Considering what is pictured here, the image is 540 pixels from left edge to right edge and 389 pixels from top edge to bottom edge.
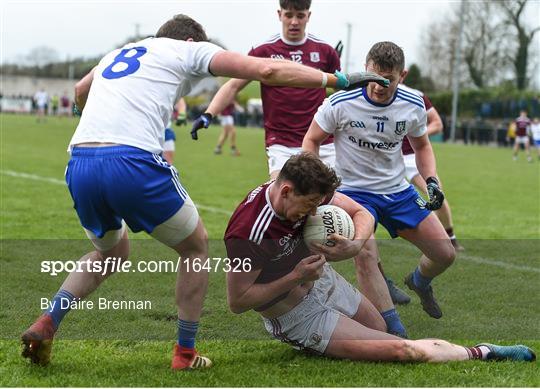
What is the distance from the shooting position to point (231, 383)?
4316mm

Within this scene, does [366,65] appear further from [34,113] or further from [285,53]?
[34,113]

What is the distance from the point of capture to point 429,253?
237 inches

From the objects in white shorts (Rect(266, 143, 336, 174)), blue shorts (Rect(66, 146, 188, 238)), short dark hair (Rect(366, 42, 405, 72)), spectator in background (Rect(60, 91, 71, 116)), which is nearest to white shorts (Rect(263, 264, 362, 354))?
blue shorts (Rect(66, 146, 188, 238))

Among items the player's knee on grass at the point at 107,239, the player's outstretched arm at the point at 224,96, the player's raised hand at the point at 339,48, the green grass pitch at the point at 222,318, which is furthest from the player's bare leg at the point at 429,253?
the player's raised hand at the point at 339,48

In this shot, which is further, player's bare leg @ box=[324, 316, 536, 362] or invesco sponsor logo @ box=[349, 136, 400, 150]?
invesco sponsor logo @ box=[349, 136, 400, 150]

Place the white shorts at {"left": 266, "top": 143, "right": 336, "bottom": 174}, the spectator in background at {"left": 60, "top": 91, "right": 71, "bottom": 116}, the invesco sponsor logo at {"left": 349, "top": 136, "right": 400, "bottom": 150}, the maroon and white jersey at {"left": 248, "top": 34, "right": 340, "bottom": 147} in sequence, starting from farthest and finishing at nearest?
1. the spectator in background at {"left": 60, "top": 91, "right": 71, "bottom": 116}
2. the maroon and white jersey at {"left": 248, "top": 34, "right": 340, "bottom": 147}
3. the white shorts at {"left": 266, "top": 143, "right": 336, "bottom": 174}
4. the invesco sponsor logo at {"left": 349, "top": 136, "right": 400, "bottom": 150}

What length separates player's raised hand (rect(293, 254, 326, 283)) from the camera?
14.9 ft

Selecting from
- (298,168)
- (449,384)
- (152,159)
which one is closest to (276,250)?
(298,168)

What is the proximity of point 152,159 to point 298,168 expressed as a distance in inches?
31.6

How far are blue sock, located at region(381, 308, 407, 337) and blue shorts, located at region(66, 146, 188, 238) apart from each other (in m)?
1.81

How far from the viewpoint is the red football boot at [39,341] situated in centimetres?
440

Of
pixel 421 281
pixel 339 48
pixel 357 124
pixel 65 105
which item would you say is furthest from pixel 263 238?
pixel 65 105

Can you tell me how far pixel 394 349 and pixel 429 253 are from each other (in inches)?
59.1

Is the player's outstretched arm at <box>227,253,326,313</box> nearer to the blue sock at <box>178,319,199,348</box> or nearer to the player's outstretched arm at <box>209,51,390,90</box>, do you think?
the blue sock at <box>178,319,199,348</box>
